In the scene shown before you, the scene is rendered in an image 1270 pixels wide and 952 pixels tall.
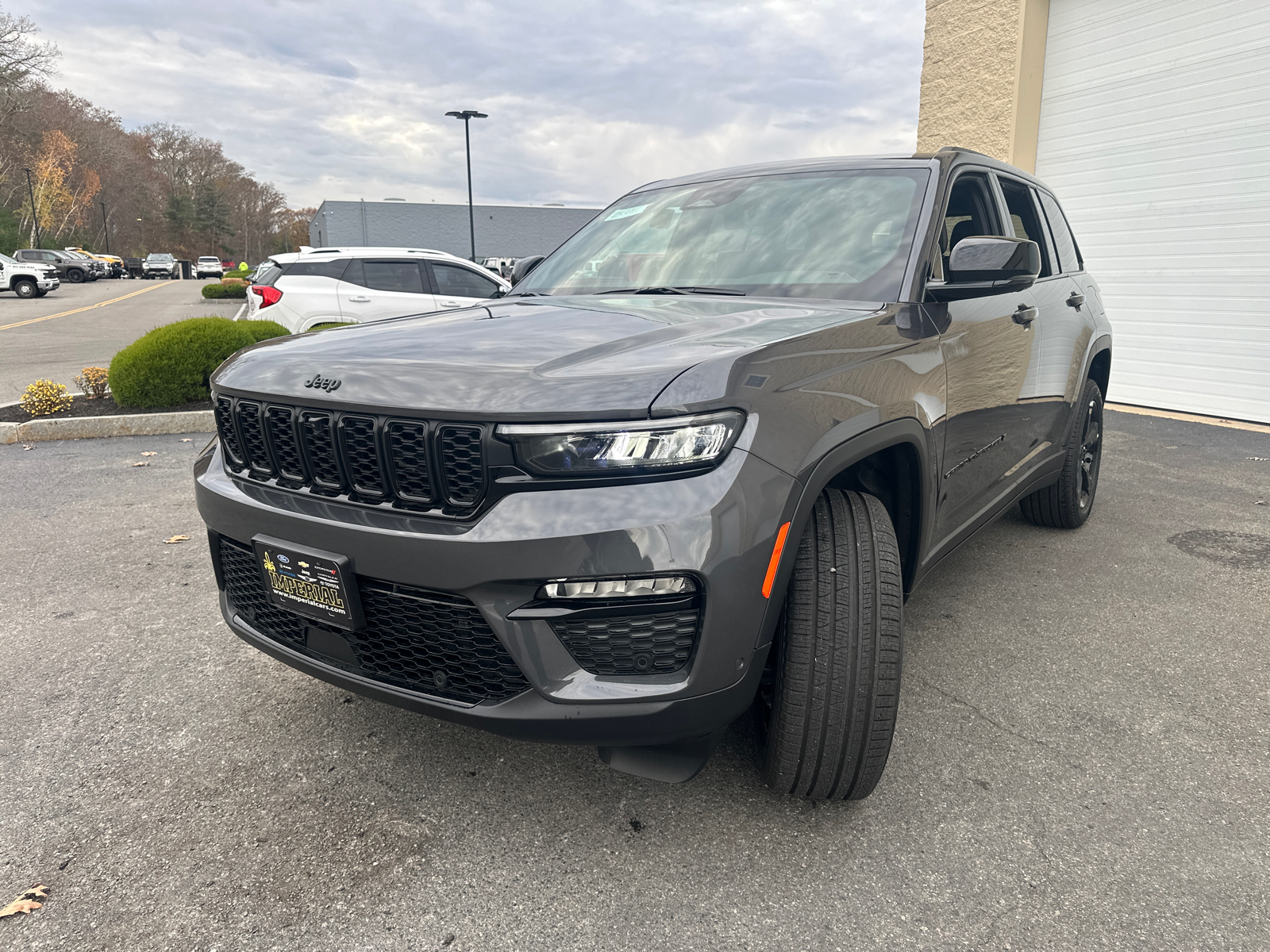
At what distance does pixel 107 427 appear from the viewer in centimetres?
745

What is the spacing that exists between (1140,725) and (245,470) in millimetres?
2728

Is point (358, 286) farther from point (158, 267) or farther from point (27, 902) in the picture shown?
point (158, 267)

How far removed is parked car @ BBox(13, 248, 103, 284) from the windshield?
51.0 meters

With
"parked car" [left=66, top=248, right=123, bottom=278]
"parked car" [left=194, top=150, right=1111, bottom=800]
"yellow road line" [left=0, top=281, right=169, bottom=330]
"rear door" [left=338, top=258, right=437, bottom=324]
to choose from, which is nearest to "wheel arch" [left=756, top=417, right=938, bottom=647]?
"parked car" [left=194, top=150, right=1111, bottom=800]

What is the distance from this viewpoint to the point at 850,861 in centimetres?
202

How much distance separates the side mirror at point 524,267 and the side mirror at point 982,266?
1782 millimetres

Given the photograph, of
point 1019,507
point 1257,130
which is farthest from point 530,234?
point 1019,507

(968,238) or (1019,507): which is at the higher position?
(968,238)

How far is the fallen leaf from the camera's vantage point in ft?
6.09

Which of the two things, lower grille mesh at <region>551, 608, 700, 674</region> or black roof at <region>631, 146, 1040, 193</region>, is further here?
black roof at <region>631, 146, 1040, 193</region>

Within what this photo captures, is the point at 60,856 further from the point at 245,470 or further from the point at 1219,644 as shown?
the point at 1219,644

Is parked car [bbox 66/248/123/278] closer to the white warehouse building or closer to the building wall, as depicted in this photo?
the building wall

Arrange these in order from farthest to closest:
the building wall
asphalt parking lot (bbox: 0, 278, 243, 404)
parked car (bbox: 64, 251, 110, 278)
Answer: the building wall, parked car (bbox: 64, 251, 110, 278), asphalt parking lot (bbox: 0, 278, 243, 404)

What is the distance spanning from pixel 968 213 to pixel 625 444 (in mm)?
2130
